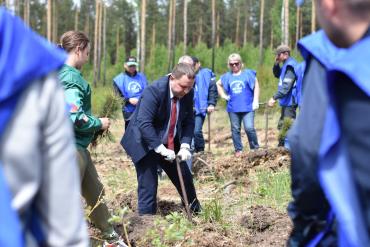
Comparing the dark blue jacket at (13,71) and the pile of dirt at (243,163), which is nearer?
the dark blue jacket at (13,71)

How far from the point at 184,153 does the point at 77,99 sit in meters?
1.35

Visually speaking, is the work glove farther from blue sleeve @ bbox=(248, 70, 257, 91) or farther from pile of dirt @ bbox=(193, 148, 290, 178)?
blue sleeve @ bbox=(248, 70, 257, 91)

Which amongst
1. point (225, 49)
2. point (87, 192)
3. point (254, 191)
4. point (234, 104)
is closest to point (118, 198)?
point (254, 191)

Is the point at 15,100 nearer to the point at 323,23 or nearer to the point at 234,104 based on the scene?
the point at 323,23

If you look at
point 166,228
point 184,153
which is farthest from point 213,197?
point 166,228

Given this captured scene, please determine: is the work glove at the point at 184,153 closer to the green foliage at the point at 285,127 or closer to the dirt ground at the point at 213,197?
the dirt ground at the point at 213,197

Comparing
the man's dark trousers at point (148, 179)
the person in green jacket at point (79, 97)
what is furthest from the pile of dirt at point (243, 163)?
the person in green jacket at point (79, 97)

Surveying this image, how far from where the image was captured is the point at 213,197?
22.2ft

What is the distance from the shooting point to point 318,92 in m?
1.72

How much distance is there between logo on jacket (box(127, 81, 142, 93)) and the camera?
9.84 meters

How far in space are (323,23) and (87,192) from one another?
3.47 m

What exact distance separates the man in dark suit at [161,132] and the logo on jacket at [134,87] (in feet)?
14.1

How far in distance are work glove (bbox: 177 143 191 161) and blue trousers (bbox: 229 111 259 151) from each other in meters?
4.55

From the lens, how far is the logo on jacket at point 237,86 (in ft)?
32.9
